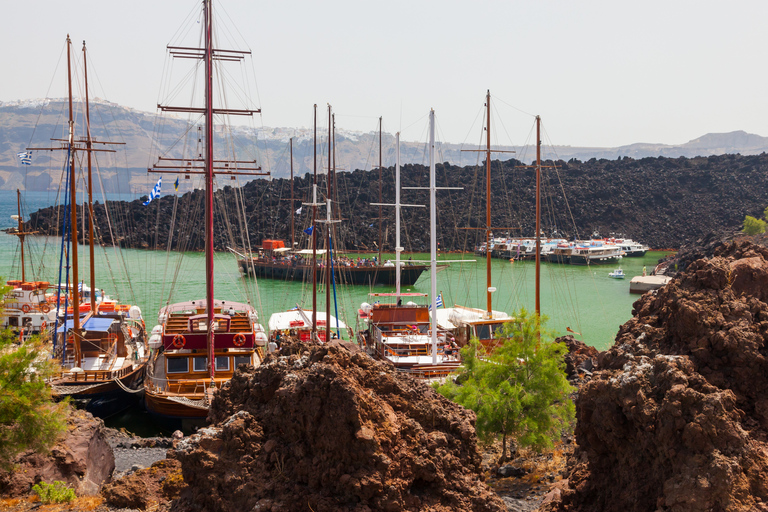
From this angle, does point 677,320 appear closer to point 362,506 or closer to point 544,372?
point 544,372

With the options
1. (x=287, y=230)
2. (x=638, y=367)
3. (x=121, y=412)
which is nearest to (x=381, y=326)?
→ (x=121, y=412)

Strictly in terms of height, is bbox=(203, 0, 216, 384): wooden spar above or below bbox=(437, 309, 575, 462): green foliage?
above

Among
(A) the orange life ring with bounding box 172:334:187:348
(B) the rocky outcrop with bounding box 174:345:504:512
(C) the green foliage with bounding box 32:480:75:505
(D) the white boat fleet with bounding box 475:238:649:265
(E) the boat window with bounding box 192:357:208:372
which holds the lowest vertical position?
(C) the green foliage with bounding box 32:480:75:505

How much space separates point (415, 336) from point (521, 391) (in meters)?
11.0

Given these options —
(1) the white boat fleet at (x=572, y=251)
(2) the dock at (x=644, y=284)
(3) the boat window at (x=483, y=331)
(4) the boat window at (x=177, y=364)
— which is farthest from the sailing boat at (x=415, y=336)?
(1) the white boat fleet at (x=572, y=251)

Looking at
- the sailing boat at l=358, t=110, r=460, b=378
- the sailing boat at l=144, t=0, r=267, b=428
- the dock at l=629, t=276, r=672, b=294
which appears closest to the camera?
the sailing boat at l=144, t=0, r=267, b=428

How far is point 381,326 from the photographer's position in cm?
2584

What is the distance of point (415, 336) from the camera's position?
24.2 m

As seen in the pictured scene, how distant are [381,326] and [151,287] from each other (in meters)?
34.4

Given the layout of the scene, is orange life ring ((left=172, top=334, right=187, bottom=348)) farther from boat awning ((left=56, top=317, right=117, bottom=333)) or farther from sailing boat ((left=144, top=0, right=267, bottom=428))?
boat awning ((left=56, top=317, right=117, bottom=333))

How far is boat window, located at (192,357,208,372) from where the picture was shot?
20188mm

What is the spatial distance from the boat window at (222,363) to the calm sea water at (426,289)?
401 inches

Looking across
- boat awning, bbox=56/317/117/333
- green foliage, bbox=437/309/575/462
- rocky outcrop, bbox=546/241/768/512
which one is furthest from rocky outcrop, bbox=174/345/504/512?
boat awning, bbox=56/317/117/333

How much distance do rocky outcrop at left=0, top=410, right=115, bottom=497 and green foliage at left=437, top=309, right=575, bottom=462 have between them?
757 centimetres
